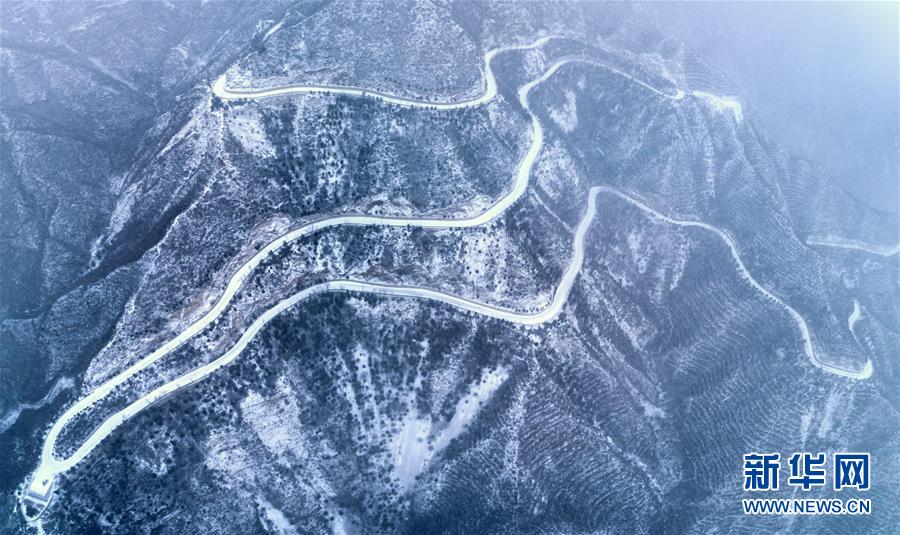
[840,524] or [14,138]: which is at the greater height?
[14,138]

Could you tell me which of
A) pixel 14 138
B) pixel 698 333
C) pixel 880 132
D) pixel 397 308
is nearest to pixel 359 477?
pixel 397 308

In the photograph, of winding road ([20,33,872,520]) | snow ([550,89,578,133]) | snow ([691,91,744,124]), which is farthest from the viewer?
snow ([691,91,744,124])

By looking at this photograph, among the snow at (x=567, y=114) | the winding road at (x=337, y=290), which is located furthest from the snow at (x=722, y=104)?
the winding road at (x=337, y=290)

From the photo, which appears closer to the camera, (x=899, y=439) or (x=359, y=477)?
(x=359, y=477)

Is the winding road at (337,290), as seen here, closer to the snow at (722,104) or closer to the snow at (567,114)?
the snow at (567,114)

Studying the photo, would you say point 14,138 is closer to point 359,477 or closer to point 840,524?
point 359,477

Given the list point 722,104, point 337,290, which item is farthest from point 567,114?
point 337,290

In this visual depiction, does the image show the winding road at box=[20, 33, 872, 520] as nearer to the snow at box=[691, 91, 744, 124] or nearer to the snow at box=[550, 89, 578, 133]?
the snow at box=[550, 89, 578, 133]

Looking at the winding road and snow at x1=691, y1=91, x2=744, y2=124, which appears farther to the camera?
snow at x1=691, y1=91, x2=744, y2=124

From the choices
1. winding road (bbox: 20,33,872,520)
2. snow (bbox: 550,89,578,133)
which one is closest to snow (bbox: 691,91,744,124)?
snow (bbox: 550,89,578,133)
